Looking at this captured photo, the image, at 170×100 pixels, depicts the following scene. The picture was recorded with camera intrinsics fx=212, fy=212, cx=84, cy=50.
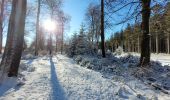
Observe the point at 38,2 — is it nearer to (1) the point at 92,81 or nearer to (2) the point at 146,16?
(2) the point at 146,16

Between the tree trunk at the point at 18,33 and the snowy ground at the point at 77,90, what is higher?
the tree trunk at the point at 18,33

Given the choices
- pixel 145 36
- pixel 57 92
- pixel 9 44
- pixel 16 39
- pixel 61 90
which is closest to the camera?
pixel 57 92

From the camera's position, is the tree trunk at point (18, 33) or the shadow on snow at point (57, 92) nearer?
the shadow on snow at point (57, 92)

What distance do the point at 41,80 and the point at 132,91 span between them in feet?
11.3

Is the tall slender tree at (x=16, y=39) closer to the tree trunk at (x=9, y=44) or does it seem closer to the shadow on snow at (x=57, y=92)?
the tree trunk at (x=9, y=44)

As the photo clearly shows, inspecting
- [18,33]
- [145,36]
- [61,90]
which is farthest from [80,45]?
[61,90]

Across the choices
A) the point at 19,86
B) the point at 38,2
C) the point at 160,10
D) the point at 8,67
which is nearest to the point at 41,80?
the point at 19,86

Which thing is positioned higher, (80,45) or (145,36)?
(145,36)

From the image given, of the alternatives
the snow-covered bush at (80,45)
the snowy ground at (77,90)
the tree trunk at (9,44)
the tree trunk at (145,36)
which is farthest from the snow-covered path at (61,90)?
the snow-covered bush at (80,45)

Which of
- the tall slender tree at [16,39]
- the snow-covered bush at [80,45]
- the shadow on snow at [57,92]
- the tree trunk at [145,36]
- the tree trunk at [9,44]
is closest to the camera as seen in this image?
the shadow on snow at [57,92]

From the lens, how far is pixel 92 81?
837 centimetres

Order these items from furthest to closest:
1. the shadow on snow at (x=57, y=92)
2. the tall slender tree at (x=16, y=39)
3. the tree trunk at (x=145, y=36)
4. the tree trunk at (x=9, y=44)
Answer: the tree trunk at (x=145, y=36)
the tree trunk at (x=9, y=44)
the tall slender tree at (x=16, y=39)
the shadow on snow at (x=57, y=92)

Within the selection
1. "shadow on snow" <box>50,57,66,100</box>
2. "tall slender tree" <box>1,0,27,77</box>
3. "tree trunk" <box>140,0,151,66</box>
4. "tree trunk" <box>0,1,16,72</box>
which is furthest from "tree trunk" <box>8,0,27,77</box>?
"tree trunk" <box>140,0,151,66</box>

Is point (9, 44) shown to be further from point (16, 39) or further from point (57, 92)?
point (57, 92)
